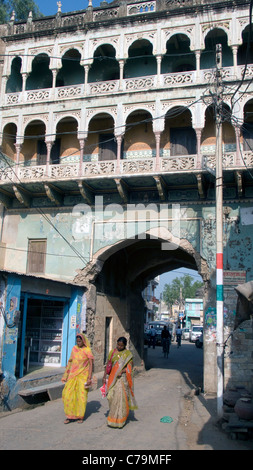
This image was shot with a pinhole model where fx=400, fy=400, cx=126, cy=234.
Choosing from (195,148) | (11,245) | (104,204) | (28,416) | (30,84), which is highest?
(30,84)

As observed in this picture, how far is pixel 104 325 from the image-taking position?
14883 millimetres

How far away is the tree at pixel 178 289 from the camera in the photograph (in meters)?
89.8

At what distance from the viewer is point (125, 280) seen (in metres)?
17.7

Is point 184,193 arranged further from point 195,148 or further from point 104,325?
point 104,325

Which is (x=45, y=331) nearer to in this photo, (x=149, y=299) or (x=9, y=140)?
(x=9, y=140)

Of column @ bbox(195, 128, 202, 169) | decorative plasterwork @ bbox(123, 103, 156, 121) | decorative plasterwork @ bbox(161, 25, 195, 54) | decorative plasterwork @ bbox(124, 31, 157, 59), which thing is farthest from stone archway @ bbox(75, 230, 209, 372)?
decorative plasterwork @ bbox(124, 31, 157, 59)

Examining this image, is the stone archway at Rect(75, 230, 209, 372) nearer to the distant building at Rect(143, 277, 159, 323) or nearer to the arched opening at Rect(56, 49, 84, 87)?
the arched opening at Rect(56, 49, 84, 87)

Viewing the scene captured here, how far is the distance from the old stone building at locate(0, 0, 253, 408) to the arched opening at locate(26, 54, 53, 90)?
0.04 meters

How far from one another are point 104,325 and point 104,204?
4.55m

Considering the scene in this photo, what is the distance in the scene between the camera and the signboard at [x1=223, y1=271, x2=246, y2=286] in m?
11.9

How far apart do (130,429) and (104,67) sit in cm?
1281

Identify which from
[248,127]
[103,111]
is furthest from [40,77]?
[248,127]

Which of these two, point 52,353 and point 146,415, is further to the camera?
point 52,353
